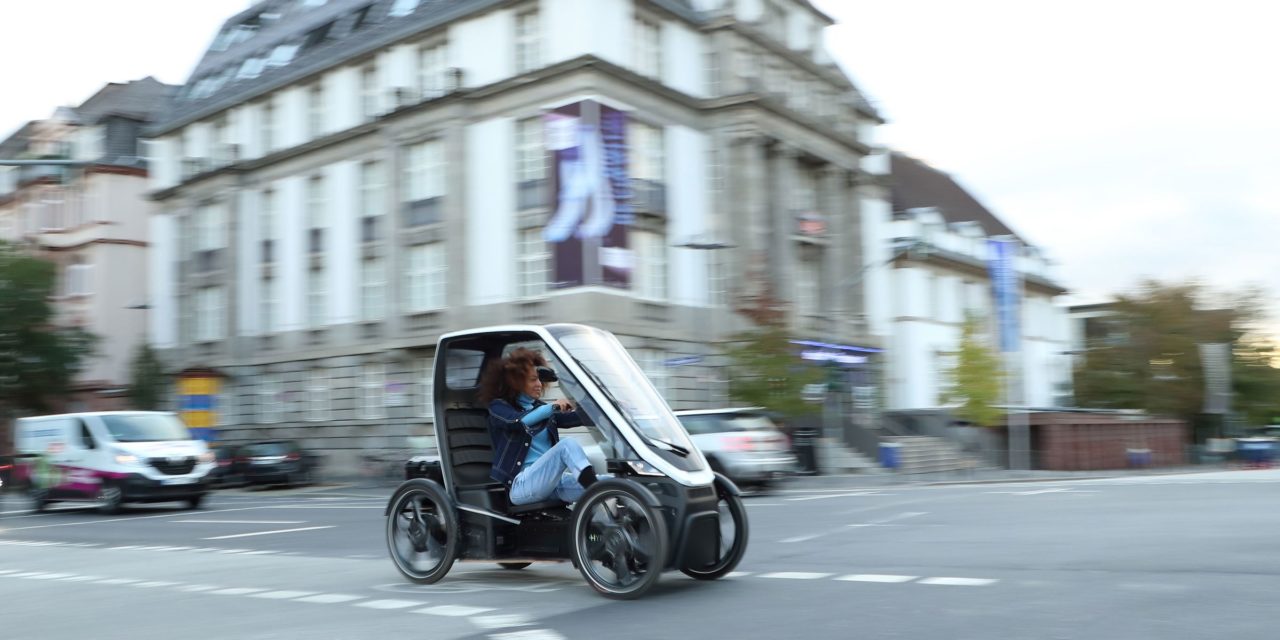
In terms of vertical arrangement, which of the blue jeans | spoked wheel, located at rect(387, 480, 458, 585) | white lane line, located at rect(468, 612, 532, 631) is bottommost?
white lane line, located at rect(468, 612, 532, 631)

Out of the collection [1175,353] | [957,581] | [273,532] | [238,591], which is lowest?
[273,532]

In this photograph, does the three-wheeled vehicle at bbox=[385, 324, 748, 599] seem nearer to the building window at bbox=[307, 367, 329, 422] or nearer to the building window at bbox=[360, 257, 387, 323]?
the building window at bbox=[360, 257, 387, 323]

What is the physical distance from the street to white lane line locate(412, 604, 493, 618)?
1.1 inches

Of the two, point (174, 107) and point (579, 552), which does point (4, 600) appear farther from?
point (174, 107)

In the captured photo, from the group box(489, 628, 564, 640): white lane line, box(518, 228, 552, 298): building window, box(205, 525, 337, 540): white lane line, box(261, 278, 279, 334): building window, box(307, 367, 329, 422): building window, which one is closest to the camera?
box(489, 628, 564, 640): white lane line

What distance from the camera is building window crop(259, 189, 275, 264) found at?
47.8 meters

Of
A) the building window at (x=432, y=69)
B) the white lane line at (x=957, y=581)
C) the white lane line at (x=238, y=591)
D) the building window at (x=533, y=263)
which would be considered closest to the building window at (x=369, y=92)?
the building window at (x=432, y=69)

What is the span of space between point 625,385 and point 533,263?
29.4 m

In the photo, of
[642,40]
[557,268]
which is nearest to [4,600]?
[557,268]

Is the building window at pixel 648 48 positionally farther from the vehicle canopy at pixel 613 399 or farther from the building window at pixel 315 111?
the vehicle canopy at pixel 613 399

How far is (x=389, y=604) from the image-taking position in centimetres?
806

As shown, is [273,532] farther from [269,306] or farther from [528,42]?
[269,306]

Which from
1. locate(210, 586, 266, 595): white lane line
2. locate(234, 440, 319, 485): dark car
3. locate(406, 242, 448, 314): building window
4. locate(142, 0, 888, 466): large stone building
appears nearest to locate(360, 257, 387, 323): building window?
locate(142, 0, 888, 466): large stone building

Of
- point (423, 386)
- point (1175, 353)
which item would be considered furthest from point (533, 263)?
point (1175, 353)
